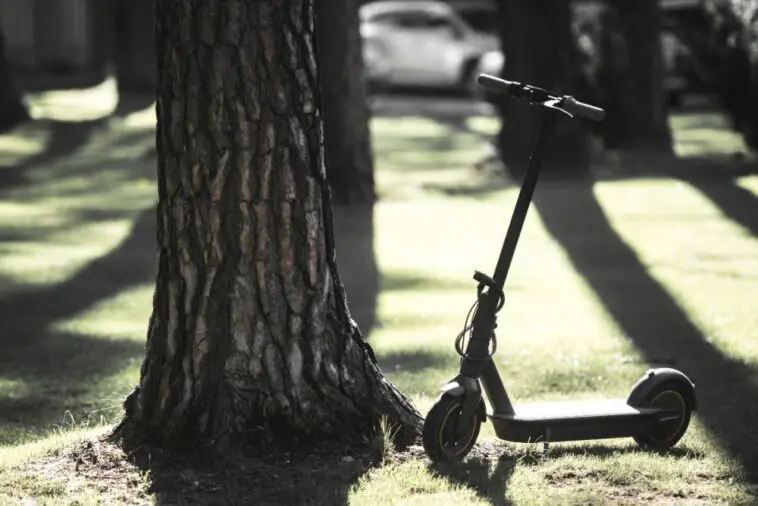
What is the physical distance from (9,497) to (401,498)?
1422 millimetres

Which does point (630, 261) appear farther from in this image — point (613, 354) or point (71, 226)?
point (71, 226)

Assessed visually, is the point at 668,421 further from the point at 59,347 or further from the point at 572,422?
the point at 59,347

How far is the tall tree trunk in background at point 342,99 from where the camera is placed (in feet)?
45.5

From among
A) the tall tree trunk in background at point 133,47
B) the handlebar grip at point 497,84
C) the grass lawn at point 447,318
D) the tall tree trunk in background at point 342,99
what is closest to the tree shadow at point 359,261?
the grass lawn at point 447,318

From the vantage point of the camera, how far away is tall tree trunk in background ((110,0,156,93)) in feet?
79.9

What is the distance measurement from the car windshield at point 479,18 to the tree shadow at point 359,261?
761 inches

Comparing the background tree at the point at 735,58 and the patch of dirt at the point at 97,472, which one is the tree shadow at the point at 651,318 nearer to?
the background tree at the point at 735,58

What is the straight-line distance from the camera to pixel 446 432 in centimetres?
555

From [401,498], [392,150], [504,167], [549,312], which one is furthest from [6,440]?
[392,150]

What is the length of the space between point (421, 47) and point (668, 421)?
22.4m

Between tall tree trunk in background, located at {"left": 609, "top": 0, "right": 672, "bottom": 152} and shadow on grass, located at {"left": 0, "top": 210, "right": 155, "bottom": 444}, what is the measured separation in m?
8.15

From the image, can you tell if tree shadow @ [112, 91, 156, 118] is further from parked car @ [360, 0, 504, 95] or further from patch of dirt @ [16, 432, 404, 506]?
patch of dirt @ [16, 432, 404, 506]

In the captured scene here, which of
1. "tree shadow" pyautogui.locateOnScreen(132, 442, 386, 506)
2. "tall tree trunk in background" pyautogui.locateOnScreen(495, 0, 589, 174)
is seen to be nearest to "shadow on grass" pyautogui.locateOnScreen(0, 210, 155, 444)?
"tree shadow" pyautogui.locateOnScreen(132, 442, 386, 506)

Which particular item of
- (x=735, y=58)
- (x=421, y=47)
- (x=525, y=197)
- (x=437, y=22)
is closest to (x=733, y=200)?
(x=735, y=58)
